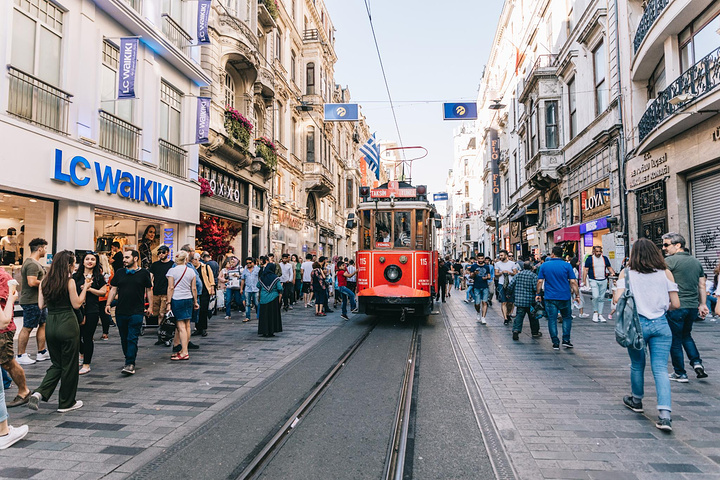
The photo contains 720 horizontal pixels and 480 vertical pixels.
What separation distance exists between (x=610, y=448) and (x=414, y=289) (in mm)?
7993

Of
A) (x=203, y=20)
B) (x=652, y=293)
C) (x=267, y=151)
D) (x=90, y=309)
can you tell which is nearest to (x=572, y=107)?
(x=267, y=151)

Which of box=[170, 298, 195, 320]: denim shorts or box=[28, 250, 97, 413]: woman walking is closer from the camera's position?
box=[28, 250, 97, 413]: woman walking

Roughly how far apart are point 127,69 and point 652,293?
12103mm

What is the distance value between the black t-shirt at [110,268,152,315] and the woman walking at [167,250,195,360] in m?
0.63

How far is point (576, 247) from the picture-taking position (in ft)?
73.0

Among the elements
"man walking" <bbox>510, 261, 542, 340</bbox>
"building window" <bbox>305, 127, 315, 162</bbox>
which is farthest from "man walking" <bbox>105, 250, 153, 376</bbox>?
"building window" <bbox>305, 127, 315, 162</bbox>

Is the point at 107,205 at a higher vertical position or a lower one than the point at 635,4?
lower

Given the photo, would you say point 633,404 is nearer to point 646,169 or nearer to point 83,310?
point 83,310

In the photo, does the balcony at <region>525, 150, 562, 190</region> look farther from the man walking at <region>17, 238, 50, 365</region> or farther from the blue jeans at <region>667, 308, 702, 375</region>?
the man walking at <region>17, 238, 50, 365</region>

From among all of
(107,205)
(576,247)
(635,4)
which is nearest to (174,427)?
(107,205)

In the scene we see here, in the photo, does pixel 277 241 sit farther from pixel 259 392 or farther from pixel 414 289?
pixel 259 392

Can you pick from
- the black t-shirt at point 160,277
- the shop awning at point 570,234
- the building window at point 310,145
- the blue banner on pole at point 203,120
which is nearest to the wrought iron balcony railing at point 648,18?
the shop awning at point 570,234

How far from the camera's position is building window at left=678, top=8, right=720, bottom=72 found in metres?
12.5

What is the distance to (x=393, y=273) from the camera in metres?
12.3
